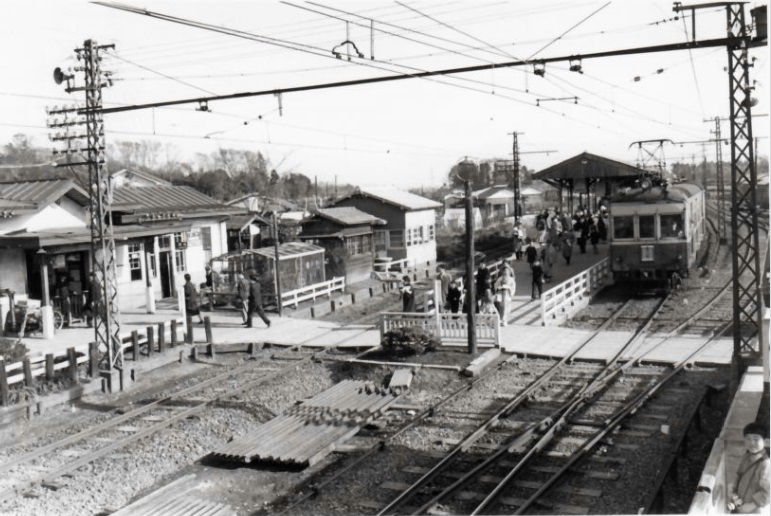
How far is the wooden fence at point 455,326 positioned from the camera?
16781 millimetres

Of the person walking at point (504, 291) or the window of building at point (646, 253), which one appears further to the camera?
the window of building at point (646, 253)

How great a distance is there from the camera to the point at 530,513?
880cm

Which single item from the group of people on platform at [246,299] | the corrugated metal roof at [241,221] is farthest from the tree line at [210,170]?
the group of people on platform at [246,299]

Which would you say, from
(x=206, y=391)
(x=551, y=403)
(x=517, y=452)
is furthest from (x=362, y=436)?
(x=206, y=391)

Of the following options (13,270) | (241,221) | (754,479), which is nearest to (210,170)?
(241,221)

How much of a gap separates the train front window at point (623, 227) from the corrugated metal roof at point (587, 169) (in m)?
9.58

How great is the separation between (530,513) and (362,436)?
3715mm

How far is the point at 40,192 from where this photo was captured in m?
21.4

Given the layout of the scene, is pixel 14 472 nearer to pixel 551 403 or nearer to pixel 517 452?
pixel 517 452

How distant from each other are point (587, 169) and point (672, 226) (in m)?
11.1

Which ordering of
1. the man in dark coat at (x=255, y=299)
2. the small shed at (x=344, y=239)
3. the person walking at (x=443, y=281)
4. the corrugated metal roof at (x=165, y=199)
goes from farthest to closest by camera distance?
the small shed at (x=344, y=239)
the corrugated metal roof at (x=165, y=199)
the man in dark coat at (x=255, y=299)
the person walking at (x=443, y=281)

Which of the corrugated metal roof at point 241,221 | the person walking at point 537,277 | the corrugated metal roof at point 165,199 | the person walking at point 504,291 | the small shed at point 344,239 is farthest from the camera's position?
the corrugated metal roof at point 241,221

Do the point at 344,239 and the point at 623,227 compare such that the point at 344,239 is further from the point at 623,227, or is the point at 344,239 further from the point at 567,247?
the point at 623,227

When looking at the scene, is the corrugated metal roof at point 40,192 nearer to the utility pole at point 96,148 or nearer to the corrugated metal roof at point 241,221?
the utility pole at point 96,148
